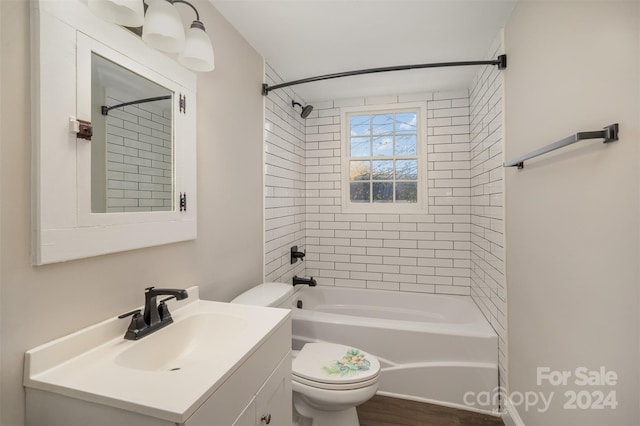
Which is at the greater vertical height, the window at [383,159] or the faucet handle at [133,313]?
the window at [383,159]

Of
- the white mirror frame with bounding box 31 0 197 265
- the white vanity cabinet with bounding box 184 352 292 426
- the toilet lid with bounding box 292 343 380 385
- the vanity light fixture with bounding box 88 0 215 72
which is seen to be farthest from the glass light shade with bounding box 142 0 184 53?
the toilet lid with bounding box 292 343 380 385

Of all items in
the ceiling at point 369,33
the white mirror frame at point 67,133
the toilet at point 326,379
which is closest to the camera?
the white mirror frame at point 67,133

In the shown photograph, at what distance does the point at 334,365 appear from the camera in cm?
164

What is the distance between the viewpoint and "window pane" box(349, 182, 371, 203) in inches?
121

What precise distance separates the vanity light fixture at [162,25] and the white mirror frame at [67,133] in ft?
0.36

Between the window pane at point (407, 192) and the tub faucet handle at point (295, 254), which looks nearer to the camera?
the tub faucet handle at point (295, 254)

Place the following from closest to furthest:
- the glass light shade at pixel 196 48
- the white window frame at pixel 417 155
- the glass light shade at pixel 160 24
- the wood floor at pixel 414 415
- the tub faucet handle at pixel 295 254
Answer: the glass light shade at pixel 160 24 < the glass light shade at pixel 196 48 < the wood floor at pixel 414 415 < the tub faucet handle at pixel 295 254 < the white window frame at pixel 417 155

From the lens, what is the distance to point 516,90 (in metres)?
1.64

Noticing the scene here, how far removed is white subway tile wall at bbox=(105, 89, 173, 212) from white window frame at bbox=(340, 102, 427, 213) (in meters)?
2.05

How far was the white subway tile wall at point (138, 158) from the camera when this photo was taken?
3.45ft

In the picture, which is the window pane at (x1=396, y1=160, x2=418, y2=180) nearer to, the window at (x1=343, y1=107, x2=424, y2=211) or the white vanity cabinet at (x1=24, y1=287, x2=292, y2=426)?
the window at (x1=343, y1=107, x2=424, y2=211)

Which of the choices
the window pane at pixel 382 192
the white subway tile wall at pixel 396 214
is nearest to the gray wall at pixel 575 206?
the white subway tile wall at pixel 396 214

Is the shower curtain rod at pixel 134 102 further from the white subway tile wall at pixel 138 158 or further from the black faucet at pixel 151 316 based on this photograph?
the black faucet at pixel 151 316

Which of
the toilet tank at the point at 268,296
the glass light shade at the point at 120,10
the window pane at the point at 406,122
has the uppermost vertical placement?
the window pane at the point at 406,122
